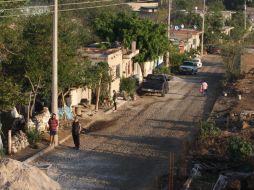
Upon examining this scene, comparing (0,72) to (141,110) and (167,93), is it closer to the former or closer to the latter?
(141,110)

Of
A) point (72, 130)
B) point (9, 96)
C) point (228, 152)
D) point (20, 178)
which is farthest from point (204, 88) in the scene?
point (20, 178)

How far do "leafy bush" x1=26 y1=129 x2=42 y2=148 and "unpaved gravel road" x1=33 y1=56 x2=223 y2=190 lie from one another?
0.84 m

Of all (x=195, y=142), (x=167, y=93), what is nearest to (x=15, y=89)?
(x=195, y=142)

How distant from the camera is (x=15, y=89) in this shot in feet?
71.8

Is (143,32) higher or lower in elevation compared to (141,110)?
higher

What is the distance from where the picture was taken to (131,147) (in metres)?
22.6

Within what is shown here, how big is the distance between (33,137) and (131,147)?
11.7ft

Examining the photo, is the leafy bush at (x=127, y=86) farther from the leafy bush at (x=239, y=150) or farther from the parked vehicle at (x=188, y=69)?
the leafy bush at (x=239, y=150)

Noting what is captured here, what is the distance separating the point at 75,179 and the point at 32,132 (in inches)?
203

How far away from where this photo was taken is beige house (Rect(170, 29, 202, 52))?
67812 millimetres

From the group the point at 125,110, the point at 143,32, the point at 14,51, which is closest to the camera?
the point at 14,51

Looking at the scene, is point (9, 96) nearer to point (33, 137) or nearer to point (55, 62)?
point (33, 137)

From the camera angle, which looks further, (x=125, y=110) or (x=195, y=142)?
(x=125, y=110)

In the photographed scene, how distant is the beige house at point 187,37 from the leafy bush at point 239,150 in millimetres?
46939
